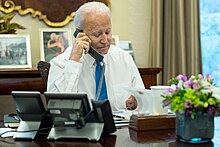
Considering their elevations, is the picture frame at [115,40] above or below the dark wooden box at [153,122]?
above

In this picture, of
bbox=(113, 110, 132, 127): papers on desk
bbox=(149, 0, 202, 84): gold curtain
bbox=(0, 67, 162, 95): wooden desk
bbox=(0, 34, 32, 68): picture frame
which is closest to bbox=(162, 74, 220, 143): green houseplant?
bbox=(113, 110, 132, 127): papers on desk

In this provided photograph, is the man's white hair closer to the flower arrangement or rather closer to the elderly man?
the elderly man

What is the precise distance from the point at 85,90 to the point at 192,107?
3.51ft

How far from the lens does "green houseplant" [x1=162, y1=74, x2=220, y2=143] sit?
1516 mm

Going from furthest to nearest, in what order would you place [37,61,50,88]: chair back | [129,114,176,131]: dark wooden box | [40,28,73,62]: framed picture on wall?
[40,28,73,62]: framed picture on wall, [37,61,50,88]: chair back, [129,114,176,131]: dark wooden box

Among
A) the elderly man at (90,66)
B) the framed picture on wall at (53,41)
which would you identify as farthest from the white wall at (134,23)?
the elderly man at (90,66)

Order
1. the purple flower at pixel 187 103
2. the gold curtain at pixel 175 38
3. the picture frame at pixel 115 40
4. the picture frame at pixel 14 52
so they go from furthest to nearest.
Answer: the gold curtain at pixel 175 38 → the picture frame at pixel 115 40 → the picture frame at pixel 14 52 → the purple flower at pixel 187 103

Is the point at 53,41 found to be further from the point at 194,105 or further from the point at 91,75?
the point at 194,105

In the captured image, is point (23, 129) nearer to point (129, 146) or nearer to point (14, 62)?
point (129, 146)

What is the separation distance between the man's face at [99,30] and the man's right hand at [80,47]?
4cm

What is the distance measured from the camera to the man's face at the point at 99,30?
243 cm

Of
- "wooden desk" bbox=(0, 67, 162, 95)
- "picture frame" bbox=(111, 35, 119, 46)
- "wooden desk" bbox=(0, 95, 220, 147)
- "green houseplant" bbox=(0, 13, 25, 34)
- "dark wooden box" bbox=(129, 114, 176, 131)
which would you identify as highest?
"green houseplant" bbox=(0, 13, 25, 34)

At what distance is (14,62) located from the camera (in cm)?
332

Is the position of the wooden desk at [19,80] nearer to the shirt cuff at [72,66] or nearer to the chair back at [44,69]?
the chair back at [44,69]
